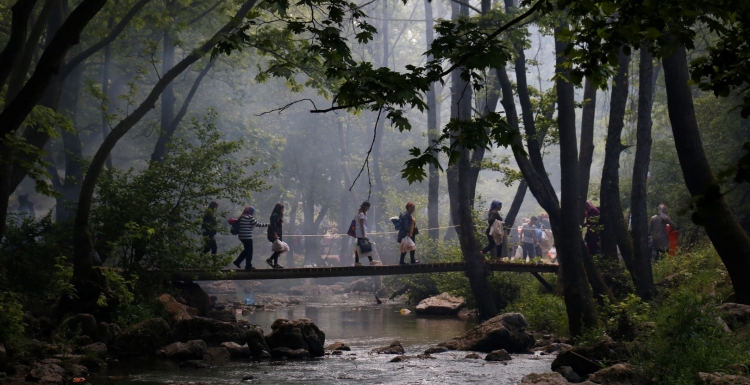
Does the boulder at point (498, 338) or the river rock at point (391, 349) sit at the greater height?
the boulder at point (498, 338)

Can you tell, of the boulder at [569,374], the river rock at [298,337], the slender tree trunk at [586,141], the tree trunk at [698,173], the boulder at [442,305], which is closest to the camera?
the boulder at [569,374]

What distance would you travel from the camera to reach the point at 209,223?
15.9 meters

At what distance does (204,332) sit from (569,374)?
676 centimetres

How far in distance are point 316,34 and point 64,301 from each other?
7.95m

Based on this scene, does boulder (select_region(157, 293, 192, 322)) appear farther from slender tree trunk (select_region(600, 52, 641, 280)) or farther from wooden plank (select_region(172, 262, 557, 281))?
slender tree trunk (select_region(600, 52, 641, 280))

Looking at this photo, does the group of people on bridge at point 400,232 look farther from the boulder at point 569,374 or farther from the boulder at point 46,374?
the boulder at point 569,374

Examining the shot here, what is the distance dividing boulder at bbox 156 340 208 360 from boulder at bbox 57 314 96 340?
1180 mm

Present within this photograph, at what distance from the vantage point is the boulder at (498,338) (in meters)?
12.6

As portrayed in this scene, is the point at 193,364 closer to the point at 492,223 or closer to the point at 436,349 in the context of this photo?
the point at 436,349

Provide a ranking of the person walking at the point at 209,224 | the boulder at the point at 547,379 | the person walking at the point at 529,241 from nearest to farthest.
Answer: the boulder at the point at 547,379, the person walking at the point at 209,224, the person walking at the point at 529,241

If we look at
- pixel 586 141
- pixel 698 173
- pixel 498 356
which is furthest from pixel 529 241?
pixel 698 173

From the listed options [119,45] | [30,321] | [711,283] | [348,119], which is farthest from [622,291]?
[348,119]

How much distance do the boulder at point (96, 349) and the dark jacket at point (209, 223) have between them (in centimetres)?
428

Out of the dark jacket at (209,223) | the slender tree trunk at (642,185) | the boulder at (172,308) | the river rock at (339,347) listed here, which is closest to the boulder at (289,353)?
the river rock at (339,347)
